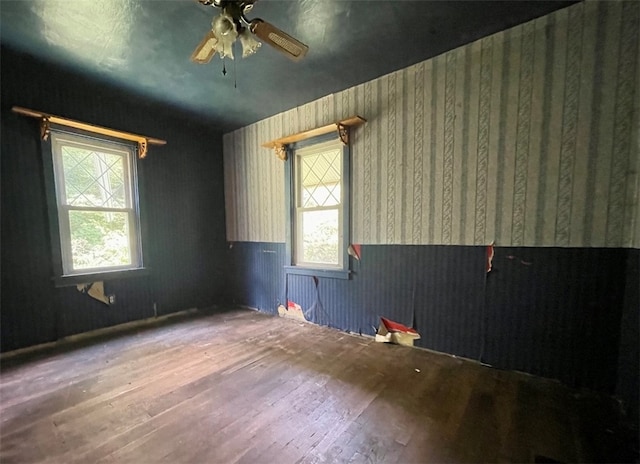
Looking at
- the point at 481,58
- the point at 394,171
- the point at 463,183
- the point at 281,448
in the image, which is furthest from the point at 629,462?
the point at 481,58

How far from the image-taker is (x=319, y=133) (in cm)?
325

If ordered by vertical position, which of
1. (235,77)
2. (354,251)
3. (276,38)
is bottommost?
(354,251)

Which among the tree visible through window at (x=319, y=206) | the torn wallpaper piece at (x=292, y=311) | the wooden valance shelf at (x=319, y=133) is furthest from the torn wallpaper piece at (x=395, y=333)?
the wooden valance shelf at (x=319, y=133)

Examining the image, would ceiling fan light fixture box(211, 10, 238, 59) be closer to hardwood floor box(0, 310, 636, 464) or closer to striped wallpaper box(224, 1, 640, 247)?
striped wallpaper box(224, 1, 640, 247)

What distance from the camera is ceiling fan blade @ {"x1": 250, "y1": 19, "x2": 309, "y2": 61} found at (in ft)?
5.27

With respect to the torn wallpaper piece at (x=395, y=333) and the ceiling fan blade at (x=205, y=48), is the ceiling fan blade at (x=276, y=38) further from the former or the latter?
the torn wallpaper piece at (x=395, y=333)

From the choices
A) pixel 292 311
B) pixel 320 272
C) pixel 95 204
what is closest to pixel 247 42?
pixel 320 272

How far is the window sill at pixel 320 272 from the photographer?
3.15m

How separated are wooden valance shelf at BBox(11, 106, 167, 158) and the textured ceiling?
53 centimetres

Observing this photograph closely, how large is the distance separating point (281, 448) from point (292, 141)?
316 cm

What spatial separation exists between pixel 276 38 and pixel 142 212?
2989 millimetres

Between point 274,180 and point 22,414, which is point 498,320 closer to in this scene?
point 274,180

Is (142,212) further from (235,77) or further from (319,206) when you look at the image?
(319,206)

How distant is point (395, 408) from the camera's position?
5.82ft
